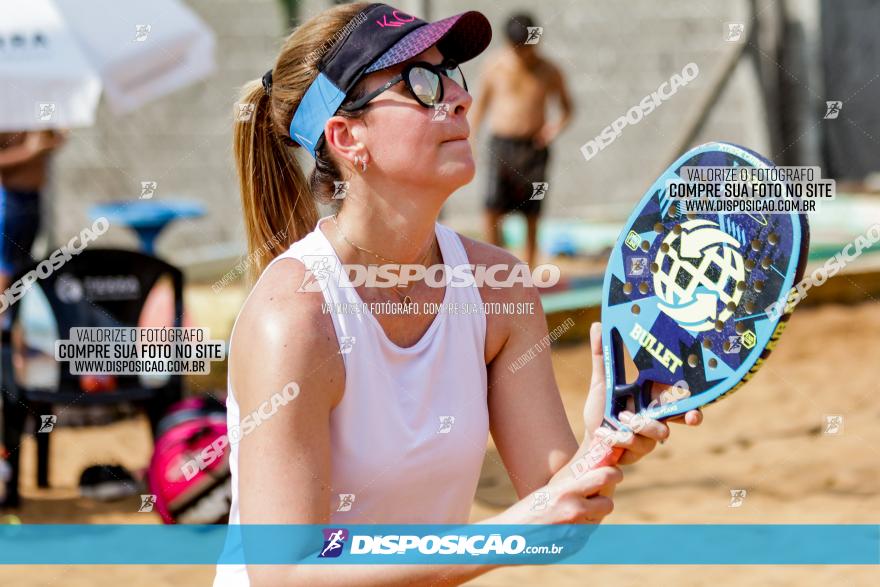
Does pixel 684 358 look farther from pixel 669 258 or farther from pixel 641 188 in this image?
pixel 641 188

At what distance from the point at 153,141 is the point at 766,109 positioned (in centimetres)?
490

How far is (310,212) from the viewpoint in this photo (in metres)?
2.55

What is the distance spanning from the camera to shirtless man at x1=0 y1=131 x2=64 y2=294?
6023mm

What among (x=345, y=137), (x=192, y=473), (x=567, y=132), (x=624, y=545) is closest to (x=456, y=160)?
(x=345, y=137)

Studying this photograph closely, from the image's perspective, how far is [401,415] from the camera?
2260 millimetres

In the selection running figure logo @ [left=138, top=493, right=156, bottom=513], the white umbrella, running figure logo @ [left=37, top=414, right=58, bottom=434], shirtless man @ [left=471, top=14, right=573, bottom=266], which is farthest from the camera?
shirtless man @ [left=471, top=14, right=573, bottom=266]

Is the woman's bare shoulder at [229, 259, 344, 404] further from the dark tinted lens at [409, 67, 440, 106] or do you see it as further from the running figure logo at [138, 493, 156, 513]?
the running figure logo at [138, 493, 156, 513]

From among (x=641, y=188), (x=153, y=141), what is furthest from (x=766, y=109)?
(x=153, y=141)

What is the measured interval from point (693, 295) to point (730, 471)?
323cm

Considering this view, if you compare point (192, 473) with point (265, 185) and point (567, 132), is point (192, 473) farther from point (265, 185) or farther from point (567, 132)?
point (567, 132)

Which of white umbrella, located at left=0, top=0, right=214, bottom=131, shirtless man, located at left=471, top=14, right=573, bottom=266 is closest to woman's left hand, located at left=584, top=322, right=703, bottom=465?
white umbrella, located at left=0, top=0, right=214, bottom=131

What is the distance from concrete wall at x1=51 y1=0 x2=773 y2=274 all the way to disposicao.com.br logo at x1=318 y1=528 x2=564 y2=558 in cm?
683

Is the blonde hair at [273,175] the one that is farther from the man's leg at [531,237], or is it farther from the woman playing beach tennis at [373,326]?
the man's leg at [531,237]

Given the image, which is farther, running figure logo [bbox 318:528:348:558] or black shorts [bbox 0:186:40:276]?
black shorts [bbox 0:186:40:276]
